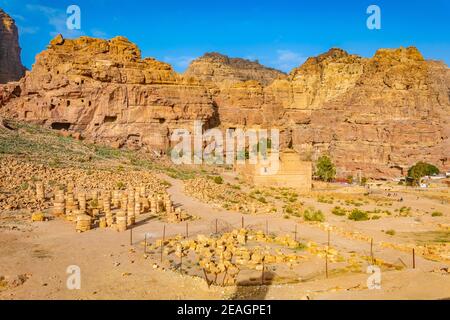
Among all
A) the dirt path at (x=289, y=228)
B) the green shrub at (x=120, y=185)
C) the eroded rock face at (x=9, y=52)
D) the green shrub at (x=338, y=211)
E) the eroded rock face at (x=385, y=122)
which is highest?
the eroded rock face at (x=9, y=52)

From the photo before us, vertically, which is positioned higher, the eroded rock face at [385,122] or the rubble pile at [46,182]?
the eroded rock face at [385,122]

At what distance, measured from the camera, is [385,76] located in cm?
6938

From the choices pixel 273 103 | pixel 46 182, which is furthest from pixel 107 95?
pixel 273 103

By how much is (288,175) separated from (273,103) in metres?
40.2

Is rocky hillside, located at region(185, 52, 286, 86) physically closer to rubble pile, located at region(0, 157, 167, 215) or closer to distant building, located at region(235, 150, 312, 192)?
distant building, located at region(235, 150, 312, 192)

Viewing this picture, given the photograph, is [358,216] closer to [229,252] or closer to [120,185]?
[229,252]

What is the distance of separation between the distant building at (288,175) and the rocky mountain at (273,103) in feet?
61.5

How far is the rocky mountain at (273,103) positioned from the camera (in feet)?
162

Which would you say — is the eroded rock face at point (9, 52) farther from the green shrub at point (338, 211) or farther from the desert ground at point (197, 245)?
the green shrub at point (338, 211)

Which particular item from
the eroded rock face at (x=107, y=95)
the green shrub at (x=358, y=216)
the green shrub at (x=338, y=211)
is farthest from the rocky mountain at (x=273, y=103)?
the green shrub at (x=358, y=216)

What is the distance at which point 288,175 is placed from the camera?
3538 centimetres

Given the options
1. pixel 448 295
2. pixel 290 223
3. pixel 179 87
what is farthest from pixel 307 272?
pixel 179 87

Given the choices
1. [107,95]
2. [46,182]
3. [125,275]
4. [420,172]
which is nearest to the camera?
[125,275]

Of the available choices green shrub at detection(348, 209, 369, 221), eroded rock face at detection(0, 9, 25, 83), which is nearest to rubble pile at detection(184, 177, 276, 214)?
green shrub at detection(348, 209, 369, 221)
